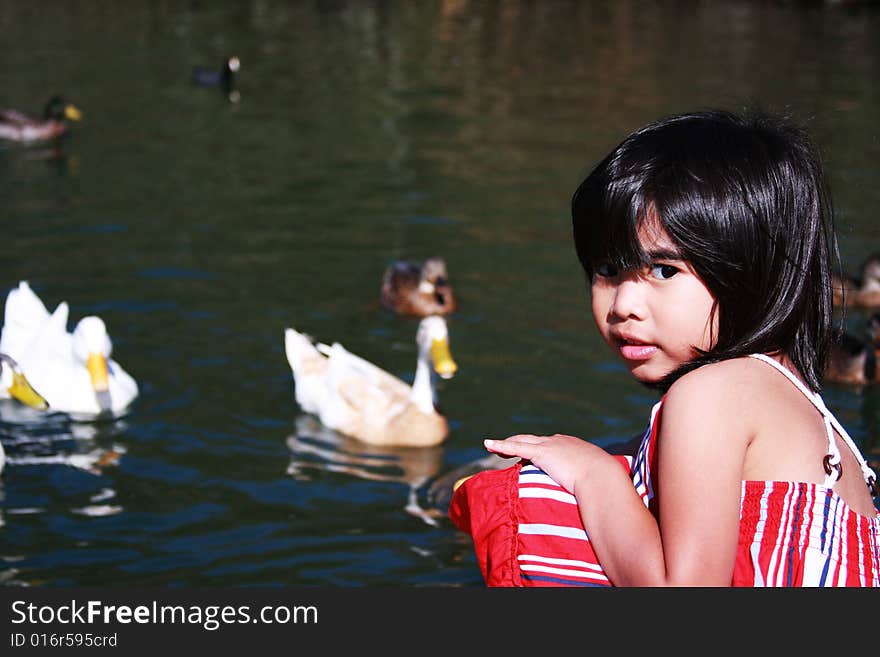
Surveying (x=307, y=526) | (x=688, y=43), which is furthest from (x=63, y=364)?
(x=688, y=43)

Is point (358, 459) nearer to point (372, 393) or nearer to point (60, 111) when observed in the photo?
point (372, 393)

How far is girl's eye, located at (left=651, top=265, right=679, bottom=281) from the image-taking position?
2.13 metres

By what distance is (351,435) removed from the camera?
6602mm

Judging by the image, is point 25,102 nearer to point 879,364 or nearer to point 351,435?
point 351,435

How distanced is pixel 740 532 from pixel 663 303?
0.41m

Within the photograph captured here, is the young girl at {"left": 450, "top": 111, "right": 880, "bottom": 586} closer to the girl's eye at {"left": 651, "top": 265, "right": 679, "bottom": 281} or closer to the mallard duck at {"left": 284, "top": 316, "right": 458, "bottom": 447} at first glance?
the girl's eye at {"left": 651, "top": 265, "right": 679, "bottom": 281}

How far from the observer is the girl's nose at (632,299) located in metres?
2.13

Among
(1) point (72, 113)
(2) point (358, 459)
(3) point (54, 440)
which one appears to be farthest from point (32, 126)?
(2) point (358, 459)

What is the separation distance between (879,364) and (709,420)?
6.18m

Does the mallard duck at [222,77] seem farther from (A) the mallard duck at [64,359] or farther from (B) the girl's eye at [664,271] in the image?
(B) the girl's eye at [664,271]

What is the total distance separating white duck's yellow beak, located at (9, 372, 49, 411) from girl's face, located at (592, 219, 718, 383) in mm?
4983

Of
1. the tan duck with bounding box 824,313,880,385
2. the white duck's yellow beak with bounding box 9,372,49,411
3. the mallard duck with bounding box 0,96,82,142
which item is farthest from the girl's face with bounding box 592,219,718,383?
the mallard duck with bounding box 0,96,82,142

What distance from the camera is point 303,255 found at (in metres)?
9.34

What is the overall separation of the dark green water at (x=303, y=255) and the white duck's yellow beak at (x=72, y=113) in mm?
279
